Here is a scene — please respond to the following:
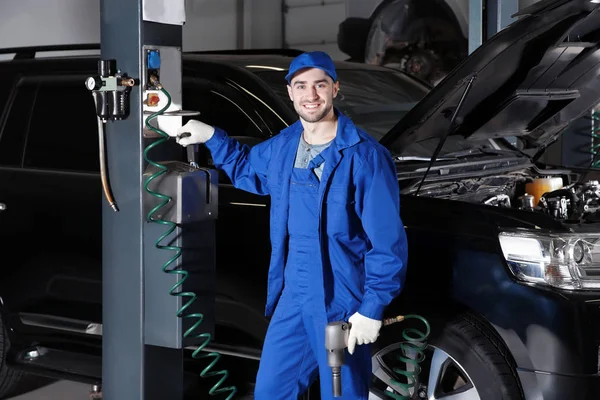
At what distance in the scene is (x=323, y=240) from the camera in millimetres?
3072

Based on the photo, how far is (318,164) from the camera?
3.10m

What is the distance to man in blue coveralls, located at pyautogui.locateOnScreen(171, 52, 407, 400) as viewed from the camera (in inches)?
118

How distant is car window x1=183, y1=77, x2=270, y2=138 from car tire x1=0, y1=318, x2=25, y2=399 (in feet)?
4.53

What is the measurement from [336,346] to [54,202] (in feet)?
6.16

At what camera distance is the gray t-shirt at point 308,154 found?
312 centimetres

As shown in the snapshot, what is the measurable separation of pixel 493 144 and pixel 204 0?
5568 mm

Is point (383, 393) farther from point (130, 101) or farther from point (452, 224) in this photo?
point (130, 101)

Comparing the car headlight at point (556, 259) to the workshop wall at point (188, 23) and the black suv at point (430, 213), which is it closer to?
the black suv at point (430, 213)

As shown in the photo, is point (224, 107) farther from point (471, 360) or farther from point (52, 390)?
point (52, 390)

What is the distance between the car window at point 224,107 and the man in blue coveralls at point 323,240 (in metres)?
0.77

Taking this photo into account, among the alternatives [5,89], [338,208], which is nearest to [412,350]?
[338,208]

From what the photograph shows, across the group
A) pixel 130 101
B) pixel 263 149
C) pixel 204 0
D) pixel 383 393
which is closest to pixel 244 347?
pixel 383 393

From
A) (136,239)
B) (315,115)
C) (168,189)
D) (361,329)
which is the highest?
(315,115)

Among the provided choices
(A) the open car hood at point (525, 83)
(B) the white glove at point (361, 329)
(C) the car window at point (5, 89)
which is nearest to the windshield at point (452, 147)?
(A) the open car hood at point (525, 83)
